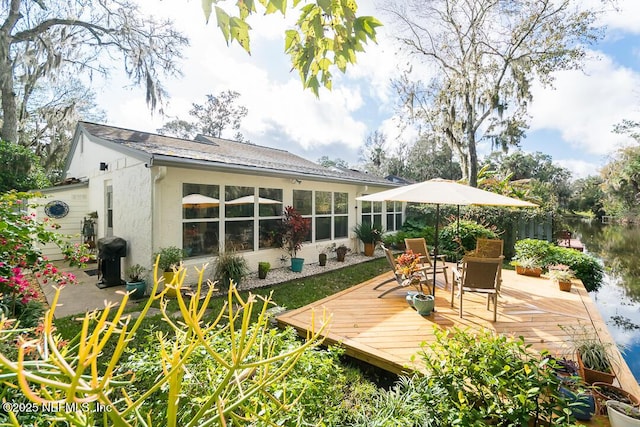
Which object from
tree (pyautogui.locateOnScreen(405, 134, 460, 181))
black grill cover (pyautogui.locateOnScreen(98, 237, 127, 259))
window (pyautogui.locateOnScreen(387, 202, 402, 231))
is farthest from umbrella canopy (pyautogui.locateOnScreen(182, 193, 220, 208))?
tree (pyautogui.locateOnScreen(405, 134, 460, 181))

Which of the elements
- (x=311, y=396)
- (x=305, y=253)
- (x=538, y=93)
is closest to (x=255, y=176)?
(x=305, y=253)

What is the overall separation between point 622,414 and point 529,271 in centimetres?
593

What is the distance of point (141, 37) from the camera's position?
42.5 ft

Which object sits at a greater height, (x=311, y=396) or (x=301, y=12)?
(x=301, y=12)

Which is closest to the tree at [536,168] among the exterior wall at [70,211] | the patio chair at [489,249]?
the patio chair at [489,249]

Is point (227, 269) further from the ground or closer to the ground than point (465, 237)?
closer to the ground

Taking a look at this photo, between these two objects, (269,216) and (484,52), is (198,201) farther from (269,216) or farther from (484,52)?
(484,52)

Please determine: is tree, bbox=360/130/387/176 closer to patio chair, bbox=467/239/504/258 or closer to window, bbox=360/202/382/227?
window, bbox=360/202/382/227

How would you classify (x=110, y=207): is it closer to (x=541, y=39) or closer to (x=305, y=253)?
(x=305, y=253)

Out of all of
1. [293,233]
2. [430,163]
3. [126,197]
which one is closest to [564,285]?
[293,233]

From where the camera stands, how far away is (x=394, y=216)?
45.7 ft

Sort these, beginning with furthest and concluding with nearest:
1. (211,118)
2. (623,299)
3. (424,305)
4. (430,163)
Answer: (430,163), (211,118), (623,299), (424,305)

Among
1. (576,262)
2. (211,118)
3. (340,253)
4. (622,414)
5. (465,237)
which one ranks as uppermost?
(211,118)

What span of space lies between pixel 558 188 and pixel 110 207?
55.0 m
